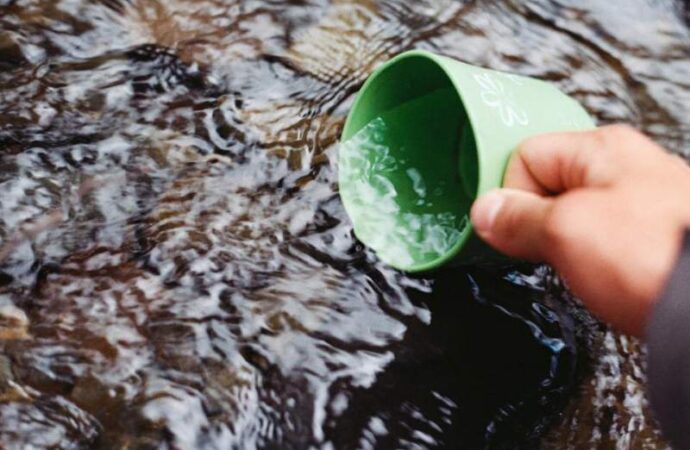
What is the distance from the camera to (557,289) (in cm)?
190

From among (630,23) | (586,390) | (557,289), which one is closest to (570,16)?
(630,23)

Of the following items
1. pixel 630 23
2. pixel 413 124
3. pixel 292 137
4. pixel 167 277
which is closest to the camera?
pixel 167 277

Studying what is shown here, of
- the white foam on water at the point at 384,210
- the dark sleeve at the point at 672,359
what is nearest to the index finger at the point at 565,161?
the dark sleeve at the point at 672,359

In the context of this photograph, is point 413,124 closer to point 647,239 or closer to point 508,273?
point 508,273

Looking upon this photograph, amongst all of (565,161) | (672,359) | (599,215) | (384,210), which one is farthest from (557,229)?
(384,210)

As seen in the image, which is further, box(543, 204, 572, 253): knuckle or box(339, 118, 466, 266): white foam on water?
box(339, 118, 466, 266): white foam on water

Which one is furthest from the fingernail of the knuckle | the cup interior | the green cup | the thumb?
the cup interior

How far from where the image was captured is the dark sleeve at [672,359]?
107 centimetres

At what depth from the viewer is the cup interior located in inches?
76.0

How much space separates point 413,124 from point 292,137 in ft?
1.27

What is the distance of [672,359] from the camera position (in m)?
1.08

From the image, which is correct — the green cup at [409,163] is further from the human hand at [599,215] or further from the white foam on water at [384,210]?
the human hand at [599,215]

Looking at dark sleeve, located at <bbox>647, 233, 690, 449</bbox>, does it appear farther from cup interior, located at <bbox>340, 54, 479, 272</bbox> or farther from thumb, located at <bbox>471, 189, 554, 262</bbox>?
cup interior, located at <bbox>340, 54, 479, 272</bbox>

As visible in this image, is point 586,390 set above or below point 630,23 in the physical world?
below
